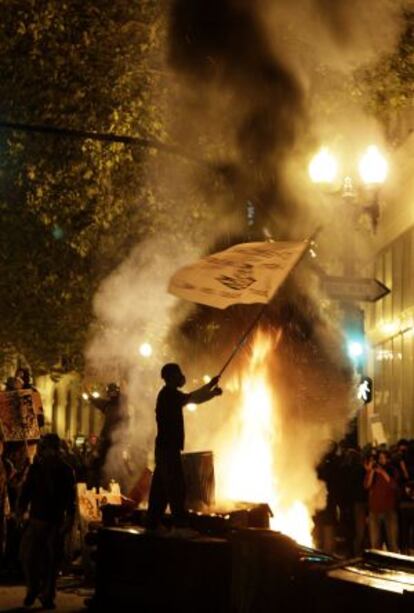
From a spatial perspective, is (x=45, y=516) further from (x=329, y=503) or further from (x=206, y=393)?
(x=329, y=503)

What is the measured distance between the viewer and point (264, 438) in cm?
1312

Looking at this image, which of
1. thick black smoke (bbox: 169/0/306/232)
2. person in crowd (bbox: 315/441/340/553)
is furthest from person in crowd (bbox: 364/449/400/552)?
thick black smoke (bbox: 169/0/306/232)

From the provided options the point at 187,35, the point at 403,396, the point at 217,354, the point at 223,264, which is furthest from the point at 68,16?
the point at 403,396

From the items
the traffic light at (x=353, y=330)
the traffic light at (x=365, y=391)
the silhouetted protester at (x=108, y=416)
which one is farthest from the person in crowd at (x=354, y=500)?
the silhouetted protester at (x=108, y=416)

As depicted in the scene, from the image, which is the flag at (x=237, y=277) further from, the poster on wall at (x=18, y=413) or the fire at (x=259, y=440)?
the poster on wall at (x=18, y=413)

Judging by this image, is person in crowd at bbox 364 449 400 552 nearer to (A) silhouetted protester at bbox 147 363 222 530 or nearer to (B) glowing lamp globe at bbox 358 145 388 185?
(B) glowing lamp globe at bbox 358 145 388 185

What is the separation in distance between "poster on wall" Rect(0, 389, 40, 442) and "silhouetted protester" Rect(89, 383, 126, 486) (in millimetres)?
945

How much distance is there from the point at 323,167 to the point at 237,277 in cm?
440

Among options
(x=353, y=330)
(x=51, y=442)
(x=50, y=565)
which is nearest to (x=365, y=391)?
(x=353, y=330)

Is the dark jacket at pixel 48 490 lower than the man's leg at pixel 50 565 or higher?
higher

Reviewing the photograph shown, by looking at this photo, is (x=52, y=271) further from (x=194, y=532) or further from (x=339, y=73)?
(x=194, y=532)

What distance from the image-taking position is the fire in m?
12.7

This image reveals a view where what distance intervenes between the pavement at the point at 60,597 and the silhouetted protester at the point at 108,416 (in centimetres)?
190

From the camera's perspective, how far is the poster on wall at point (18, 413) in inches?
526
